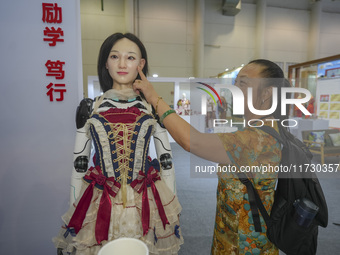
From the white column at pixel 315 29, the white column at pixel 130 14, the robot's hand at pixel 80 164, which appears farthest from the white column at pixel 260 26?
the robot's hand at pixel 80 164

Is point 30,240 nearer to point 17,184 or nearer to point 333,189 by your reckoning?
point 17,184

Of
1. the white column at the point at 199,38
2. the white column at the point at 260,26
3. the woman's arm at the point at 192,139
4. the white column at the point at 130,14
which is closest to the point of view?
the woman's arm at the point at 192,139

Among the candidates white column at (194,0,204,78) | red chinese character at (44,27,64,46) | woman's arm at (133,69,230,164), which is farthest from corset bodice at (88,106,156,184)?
white column at (194,0,204,78)

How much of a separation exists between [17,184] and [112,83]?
3.97 ft

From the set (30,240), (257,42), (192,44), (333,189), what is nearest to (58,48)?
(30,240)

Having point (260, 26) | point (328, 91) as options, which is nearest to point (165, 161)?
point (328, 91)

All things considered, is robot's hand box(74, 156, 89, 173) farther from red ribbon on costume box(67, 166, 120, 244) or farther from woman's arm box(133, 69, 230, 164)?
woman's arm box(133, 69, 230, 164)

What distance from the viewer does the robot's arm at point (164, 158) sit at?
1.47m

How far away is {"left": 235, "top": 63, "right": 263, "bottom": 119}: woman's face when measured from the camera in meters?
1.18

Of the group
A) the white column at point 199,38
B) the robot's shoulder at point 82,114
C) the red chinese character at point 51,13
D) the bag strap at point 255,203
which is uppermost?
the white column at point 199,38

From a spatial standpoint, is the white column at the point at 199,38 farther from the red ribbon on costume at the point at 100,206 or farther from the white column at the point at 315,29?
the red ribbon on costume at the point at 100,206

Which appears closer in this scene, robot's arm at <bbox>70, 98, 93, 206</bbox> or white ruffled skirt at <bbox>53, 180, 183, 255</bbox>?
white ruffled skirt at <bbox>53, 180, 183, 255</bbox>

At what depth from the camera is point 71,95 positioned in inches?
75.1

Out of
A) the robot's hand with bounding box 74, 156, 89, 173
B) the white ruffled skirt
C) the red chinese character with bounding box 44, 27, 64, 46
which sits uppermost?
the red chinese character with bounding box 44, 27, 64, 46
